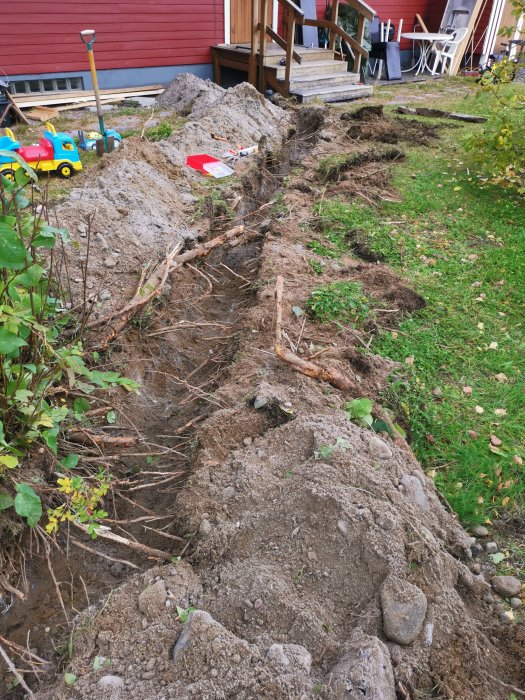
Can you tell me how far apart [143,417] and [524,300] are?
3.26m

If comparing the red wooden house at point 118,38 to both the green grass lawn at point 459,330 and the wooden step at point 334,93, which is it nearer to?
the wooden step at point 334,93

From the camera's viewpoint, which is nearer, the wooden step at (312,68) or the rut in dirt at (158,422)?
the rut in dirt at (158,422)

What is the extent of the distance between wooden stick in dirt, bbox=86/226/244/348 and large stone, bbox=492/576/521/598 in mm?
2547

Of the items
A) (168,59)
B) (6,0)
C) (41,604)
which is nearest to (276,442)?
(41,604)

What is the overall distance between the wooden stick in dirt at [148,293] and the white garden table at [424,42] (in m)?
12.4

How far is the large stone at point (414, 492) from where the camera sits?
8.36 ft

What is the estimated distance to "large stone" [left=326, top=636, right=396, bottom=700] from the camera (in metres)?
1.73

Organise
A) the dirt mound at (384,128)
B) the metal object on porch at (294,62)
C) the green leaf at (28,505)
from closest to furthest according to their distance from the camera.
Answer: the green leaf at (28,505) < the dirt mound at (384,128) < the metal object on porch at (294,62)

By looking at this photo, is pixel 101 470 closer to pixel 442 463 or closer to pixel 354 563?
pixel 354 563

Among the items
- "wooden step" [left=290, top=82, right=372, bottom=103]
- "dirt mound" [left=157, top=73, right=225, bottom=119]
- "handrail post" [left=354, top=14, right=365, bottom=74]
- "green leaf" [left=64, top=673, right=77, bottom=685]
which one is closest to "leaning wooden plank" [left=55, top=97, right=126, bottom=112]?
"dirt mound" [left=157, top=73, right=225, bottom=119]

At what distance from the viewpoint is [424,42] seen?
1492 cm

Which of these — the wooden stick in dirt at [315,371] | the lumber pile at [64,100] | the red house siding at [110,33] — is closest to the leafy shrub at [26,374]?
the wooden stick in dirt at [315,371]

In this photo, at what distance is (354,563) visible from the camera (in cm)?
218

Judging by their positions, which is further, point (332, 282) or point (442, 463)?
point (332, 282)
